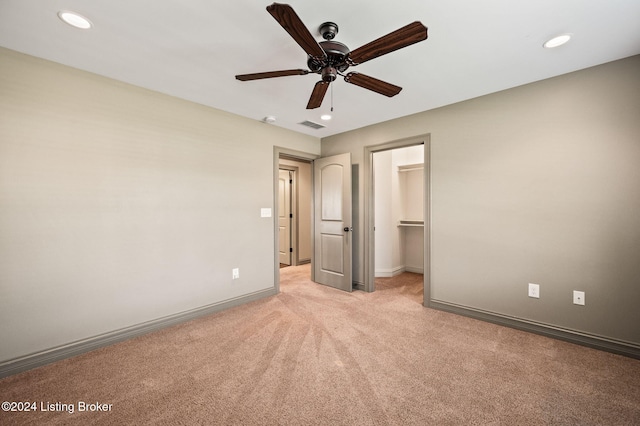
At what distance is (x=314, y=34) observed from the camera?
195 cm

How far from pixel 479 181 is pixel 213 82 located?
304cm

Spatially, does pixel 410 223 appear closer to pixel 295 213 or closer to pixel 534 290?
pixel 295 213

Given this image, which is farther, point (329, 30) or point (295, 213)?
point (295, 213)

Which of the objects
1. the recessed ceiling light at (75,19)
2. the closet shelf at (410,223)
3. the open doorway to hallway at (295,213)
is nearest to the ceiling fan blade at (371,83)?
the recessed ceiling light at (75,19)

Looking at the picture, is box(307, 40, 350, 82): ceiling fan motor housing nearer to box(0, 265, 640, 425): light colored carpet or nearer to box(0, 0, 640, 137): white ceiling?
box(0, 0, 640, 137): white ceiling

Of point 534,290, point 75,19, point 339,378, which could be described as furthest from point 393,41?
point 534,290

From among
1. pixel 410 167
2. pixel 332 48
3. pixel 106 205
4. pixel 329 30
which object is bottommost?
pixel 106 205

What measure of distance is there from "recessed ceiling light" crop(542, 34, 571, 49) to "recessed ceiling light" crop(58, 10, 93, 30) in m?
3.33

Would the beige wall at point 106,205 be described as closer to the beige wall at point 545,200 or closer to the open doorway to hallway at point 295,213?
the open doorway to hallway at point 295,213

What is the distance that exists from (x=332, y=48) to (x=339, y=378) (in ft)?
7.63

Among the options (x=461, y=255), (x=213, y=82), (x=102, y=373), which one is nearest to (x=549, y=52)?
(x=461, y=255)

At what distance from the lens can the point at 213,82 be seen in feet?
8.87

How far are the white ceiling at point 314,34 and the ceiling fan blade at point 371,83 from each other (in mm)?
323

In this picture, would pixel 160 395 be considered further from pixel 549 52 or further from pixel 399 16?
pixel 549 52
